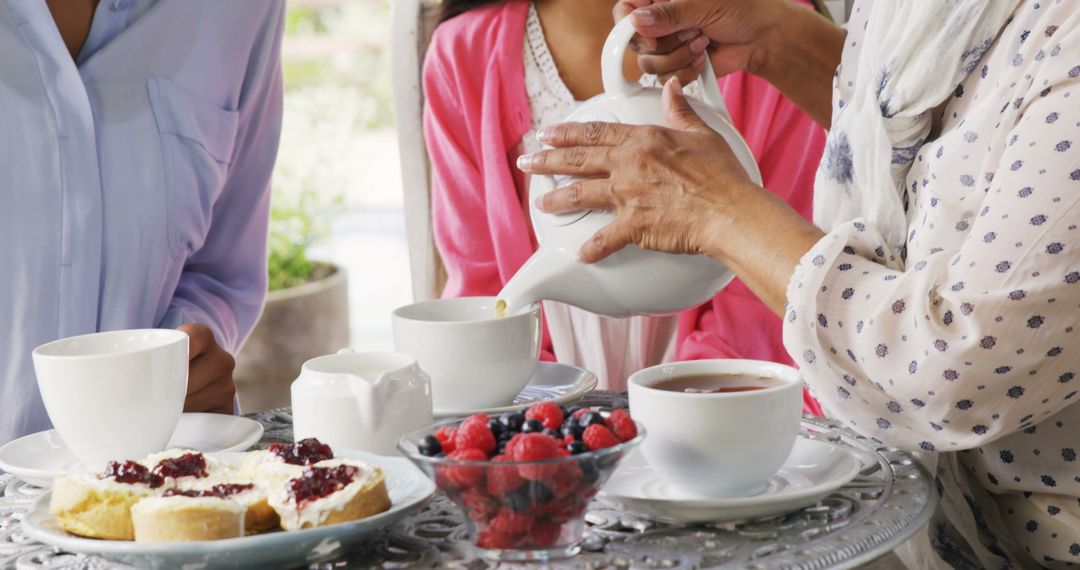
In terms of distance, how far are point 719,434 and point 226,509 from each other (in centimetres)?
37

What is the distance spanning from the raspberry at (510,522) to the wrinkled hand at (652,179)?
373mm

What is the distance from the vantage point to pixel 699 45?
1400 millimetres

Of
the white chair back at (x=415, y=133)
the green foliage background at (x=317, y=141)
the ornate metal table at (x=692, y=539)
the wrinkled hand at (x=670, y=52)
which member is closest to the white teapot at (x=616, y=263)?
the wrinkled hand at (x=670, y=52)


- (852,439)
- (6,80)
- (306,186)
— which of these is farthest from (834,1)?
(306,186)

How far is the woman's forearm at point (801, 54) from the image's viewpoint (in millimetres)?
1507

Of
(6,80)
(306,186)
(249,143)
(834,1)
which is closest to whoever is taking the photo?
(6,80)

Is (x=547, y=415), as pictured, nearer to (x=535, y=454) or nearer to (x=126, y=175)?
(x=535, y=454)

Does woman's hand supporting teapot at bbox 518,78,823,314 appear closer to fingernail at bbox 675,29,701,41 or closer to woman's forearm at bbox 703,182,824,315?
woman's forearm at bbox 703,182,824,315

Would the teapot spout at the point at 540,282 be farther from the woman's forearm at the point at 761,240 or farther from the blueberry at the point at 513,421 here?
the blueberry at the point at 513,421

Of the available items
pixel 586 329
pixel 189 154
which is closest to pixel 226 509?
pixel 189 154

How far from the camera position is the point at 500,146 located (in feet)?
6.48

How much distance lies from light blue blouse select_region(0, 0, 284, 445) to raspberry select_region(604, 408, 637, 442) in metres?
0.82

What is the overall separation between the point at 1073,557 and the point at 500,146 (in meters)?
1.17

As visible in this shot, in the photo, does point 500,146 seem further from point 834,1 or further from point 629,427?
point 629,427
